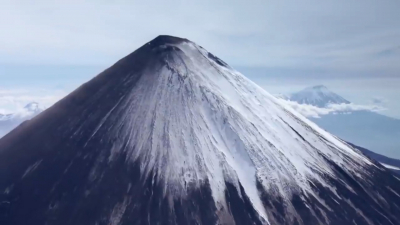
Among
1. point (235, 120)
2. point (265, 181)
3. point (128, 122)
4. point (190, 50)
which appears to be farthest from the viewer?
point (190, 50)

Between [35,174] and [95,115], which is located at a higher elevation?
[95,115]

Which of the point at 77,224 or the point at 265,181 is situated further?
the point at 265,181

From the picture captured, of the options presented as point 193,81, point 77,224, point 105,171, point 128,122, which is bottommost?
point 77,224

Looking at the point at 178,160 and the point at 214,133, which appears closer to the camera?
the point at 178,160

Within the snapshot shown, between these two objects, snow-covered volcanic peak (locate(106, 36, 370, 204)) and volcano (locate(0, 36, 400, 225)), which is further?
snow-covered volcanic peak (locate(106, 36, 370, 204))

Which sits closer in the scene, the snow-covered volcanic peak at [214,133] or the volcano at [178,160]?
the volcano at [178,160]

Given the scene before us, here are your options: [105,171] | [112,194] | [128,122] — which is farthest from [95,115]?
[112,194]

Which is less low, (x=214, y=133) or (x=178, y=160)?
(x=214, y=133)

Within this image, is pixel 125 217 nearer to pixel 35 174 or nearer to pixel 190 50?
pixel 35 174
